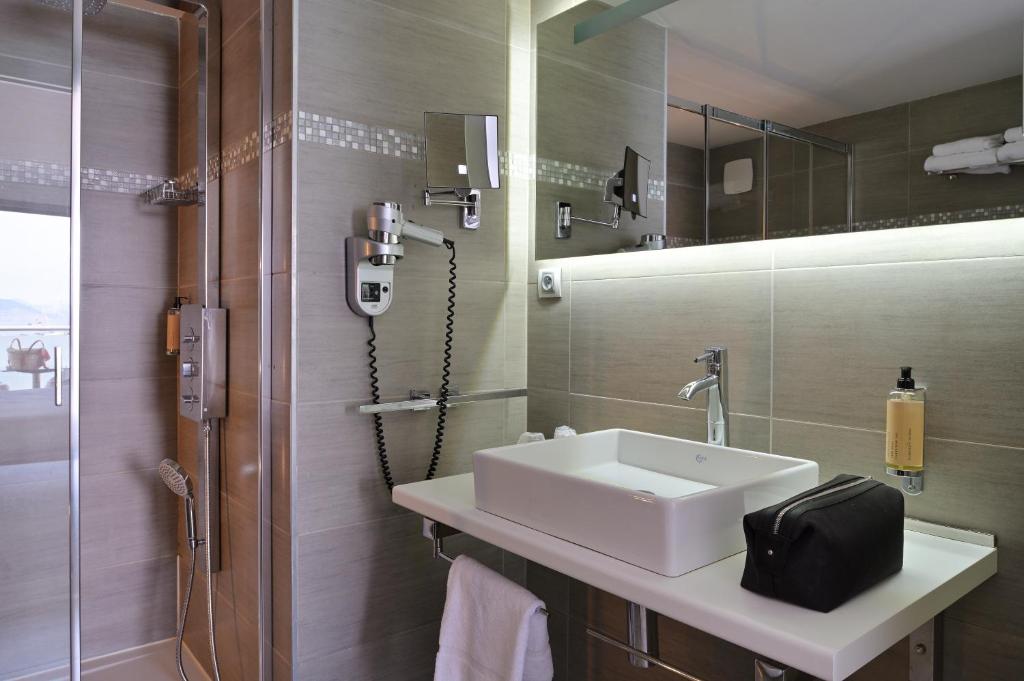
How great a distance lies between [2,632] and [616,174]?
6.00 feet

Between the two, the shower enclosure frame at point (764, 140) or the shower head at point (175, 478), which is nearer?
the shower enclosure frame at point (764, 140)

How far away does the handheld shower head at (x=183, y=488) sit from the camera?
1.75 m

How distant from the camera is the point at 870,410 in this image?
1457 millimetres

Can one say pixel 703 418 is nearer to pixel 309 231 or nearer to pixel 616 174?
pixel 616 174

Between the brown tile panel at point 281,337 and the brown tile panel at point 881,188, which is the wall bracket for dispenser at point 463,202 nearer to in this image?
the brown tile panel at point 281,337

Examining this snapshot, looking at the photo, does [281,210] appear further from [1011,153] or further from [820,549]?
[1011,153]

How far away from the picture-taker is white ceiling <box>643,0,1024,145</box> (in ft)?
4.19

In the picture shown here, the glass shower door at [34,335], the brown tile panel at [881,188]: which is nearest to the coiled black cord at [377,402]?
the glass shower door at [34,335]

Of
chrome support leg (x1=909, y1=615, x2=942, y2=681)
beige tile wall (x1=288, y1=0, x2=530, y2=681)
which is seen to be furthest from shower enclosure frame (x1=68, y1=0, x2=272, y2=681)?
chrome support leg (x1=909, y1=615, x2=942, y2=681)

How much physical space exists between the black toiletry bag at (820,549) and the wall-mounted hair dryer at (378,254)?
110 centimetres

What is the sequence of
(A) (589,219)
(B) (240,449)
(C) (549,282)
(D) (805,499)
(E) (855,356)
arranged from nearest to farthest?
(D) (805,499) → (E) (855,356) → (B) (240,449) → (A) (589,219) → (C) (549,282)

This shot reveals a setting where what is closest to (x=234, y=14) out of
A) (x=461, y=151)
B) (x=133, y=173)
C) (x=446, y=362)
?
(x=133, y=173)

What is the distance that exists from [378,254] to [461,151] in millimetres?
407

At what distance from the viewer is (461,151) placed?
1965mm
